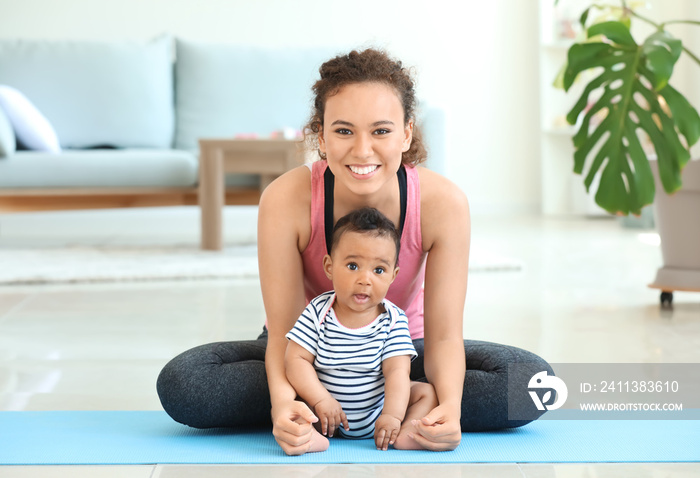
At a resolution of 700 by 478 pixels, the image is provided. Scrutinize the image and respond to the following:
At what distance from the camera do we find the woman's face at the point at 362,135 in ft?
4.32

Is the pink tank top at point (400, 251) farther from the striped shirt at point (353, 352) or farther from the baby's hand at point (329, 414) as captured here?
the baby's hand at point (329, 414)

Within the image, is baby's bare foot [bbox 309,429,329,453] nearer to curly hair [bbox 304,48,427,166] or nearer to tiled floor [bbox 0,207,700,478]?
tiled floor [bbox 0,207,700,478]

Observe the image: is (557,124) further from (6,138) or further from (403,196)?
(403,196)

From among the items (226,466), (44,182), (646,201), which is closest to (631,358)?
(646,201)

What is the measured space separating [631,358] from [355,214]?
0.88 m

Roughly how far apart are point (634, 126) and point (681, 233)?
14.4 inches

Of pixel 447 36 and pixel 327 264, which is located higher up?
pixel 447 36

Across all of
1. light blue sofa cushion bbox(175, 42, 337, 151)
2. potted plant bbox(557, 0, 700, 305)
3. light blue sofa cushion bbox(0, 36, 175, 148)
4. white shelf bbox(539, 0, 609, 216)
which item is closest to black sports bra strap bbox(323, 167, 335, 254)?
potted plant bbox(557, 0, 700, 305)

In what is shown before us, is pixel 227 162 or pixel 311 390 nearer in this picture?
pixel 311 390

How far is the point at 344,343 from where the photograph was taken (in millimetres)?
1328

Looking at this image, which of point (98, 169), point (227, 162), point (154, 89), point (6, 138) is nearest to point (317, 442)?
point (227, 162)

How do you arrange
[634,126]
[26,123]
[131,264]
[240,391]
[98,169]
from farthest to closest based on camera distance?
1. [26,123]
2. [98,169]
3. [131,264]
4. [634,126]
5. [240,391]

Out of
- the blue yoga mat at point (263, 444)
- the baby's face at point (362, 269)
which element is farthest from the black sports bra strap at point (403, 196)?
the blue yoga mat at point (263, 444)

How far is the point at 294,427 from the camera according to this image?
1.25 metres
